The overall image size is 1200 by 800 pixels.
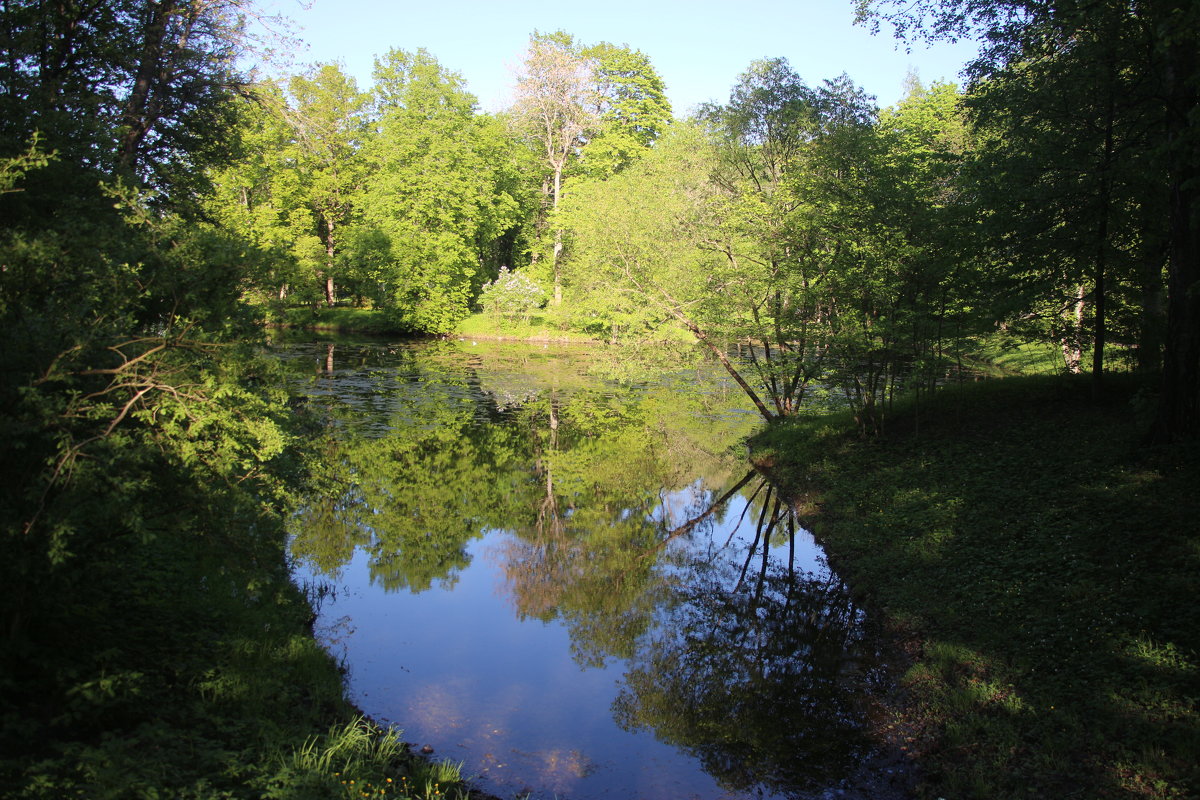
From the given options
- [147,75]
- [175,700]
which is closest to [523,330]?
[147,75]

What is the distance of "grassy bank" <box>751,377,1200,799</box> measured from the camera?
666cm

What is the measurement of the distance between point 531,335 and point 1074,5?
35250 mm

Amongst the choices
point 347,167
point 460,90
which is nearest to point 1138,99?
point 460,90

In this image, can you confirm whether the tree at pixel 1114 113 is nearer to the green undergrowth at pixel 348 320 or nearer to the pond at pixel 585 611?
the pond at pixel 585 611

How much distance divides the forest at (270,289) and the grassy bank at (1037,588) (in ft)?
4.85

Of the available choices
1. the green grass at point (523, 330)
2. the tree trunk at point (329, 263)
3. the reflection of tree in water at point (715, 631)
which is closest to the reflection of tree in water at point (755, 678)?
the reflection of tree in water at point (715, 631)

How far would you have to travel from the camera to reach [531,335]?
4500cm

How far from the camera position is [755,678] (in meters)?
9.39

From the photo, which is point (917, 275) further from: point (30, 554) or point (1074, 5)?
point (30, 554)

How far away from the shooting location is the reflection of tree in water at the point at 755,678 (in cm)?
770

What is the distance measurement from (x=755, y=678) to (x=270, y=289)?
274 inches

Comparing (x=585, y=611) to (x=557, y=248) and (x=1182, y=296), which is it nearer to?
(x=1182, y=296)

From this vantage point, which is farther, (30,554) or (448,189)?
(448,189)

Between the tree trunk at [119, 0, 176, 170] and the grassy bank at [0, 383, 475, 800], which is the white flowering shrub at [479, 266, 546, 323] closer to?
the tree trunk at [119, 0, 176, 170]
